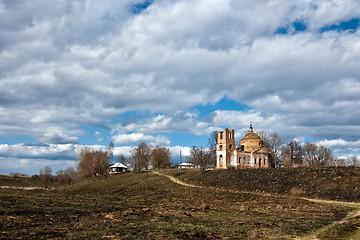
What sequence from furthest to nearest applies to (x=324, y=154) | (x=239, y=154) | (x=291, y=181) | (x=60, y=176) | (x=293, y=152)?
(x=60, y=176) < (x=324, y=154) < (x=293, y=152) < (x=239, y=154) < (x=291, y=181)

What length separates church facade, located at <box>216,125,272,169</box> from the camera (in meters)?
74.4

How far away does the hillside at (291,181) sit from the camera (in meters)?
40.9

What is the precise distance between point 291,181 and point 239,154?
25.3 meters

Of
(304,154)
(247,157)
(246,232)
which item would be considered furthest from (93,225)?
(304,154)

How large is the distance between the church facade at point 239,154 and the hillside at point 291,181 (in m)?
8.95

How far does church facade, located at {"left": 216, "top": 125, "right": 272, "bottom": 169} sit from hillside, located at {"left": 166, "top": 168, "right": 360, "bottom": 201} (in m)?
8.95

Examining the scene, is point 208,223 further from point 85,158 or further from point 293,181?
point 85,158

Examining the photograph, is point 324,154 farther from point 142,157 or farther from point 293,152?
point 142,157

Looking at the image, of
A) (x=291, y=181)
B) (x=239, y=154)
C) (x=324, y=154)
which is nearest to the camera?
(x=291, y=181)

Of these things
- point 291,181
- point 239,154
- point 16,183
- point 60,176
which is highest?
point 239,154

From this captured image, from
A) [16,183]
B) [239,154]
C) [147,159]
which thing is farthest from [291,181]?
[16,183]

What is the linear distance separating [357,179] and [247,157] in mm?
32722

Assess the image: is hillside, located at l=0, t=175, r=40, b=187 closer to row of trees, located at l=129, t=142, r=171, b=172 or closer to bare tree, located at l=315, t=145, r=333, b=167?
row of trees, located at l=129, t=142, r=171, b=172

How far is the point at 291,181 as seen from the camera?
49.6 m
